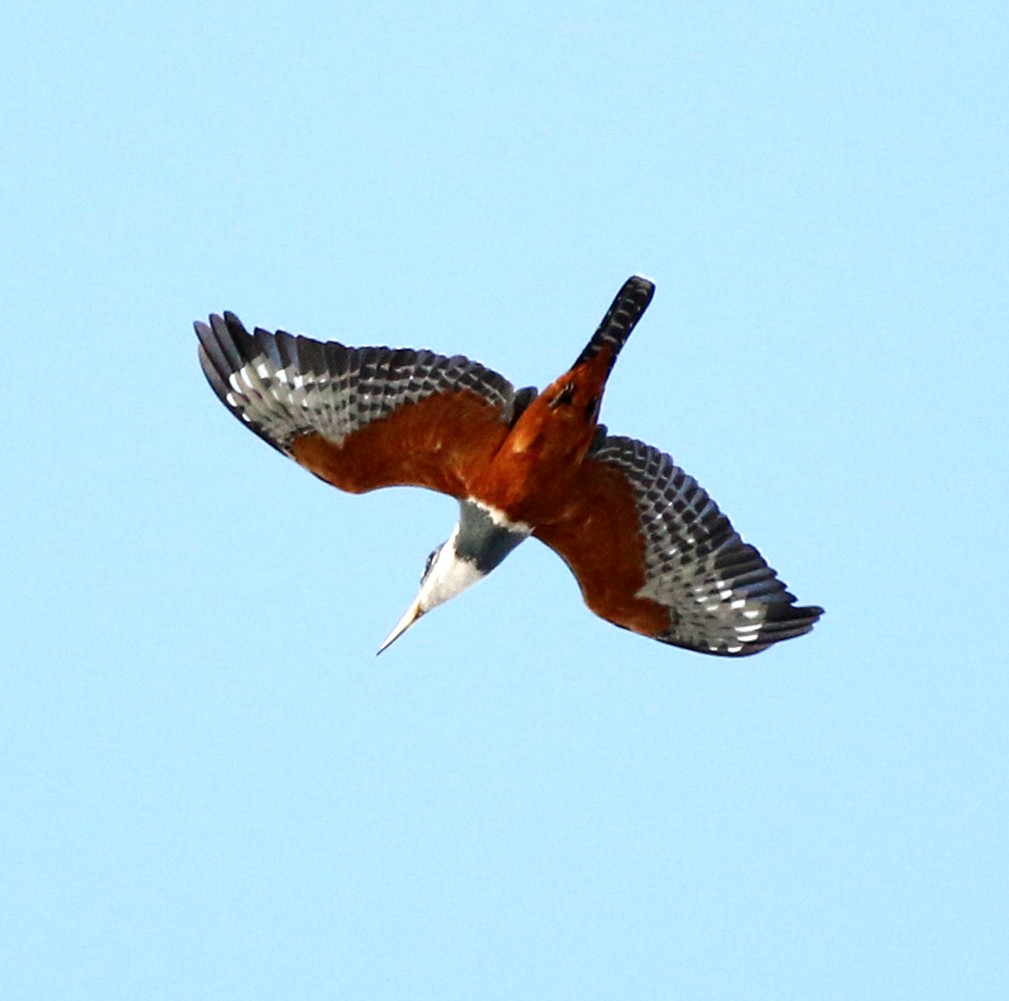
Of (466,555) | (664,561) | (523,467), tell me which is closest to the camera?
(523,467)

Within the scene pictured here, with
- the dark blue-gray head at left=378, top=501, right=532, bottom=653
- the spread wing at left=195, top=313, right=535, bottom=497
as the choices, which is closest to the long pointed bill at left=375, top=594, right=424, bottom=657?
the dark blue-gray head at left=378, top=501, right=532, bottom=653

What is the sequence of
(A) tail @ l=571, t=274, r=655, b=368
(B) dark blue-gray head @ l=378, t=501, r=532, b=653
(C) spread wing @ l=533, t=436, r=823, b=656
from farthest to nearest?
(C) spread wing @ l=533, t=436, r=823, b=656 → (B) dark blue-gray head @ l=378, t=501, r=532, b=653 → (A) tail @ l=571, t=274, r=655, b=368

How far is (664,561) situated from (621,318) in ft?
5.90

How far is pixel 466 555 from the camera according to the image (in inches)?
539

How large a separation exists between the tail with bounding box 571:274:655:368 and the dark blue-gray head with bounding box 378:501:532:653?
48.6 inches

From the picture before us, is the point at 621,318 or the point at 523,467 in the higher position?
the point at 621,318

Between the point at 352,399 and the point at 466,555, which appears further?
the point at 466,555

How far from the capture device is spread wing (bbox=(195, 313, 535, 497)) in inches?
529

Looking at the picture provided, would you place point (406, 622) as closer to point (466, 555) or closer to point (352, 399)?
point (466, 555)

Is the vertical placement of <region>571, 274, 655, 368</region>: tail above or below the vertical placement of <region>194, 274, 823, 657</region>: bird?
above

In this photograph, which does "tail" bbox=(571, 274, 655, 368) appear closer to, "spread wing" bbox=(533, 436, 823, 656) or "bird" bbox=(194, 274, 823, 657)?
"bird" bbox=(194, 274, 823, 657)

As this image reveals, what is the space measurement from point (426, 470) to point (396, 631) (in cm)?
119

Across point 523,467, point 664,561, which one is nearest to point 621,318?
point 523,467

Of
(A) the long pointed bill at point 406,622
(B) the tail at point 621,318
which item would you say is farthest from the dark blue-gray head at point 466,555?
(B) the tail at point 621,318
